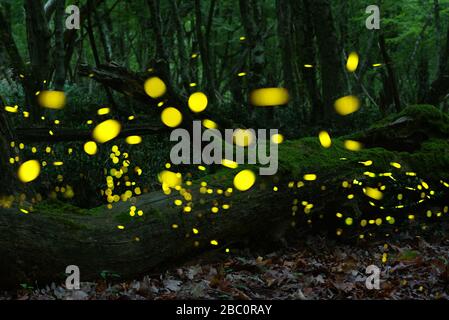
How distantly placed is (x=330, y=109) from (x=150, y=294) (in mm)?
8658

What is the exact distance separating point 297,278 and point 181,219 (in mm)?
1444

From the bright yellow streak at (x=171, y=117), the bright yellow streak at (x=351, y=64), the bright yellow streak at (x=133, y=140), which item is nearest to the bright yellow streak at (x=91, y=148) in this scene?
the bright yellow streak at (x=133, y=140)

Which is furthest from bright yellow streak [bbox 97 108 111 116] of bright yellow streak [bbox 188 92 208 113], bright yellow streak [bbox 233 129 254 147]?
bright yellow streak [bbox 233 129 254 147]

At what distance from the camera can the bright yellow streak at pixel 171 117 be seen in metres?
7.53

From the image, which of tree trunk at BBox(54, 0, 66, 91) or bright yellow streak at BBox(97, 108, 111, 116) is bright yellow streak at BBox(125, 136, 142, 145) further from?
bright yellow streak at BBox(97, 108, 111, 116)

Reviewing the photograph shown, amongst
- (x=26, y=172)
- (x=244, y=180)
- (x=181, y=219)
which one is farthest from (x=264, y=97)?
(x=26, y=172)

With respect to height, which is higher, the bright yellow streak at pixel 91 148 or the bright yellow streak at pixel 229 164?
the bright yellow streak at pixel 91 148

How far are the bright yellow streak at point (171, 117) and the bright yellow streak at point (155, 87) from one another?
0.35 metres

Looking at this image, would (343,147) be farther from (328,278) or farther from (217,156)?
(328,278)

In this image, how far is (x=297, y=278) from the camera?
19.0 ft

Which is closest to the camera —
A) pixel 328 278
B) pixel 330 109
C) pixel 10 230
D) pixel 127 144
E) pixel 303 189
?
pixel 10 230

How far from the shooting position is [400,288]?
5.56m

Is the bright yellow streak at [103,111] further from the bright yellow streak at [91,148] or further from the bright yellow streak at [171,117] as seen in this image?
the bright yellow streak at [171,117]

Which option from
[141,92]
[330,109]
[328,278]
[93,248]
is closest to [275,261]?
[328,278]
